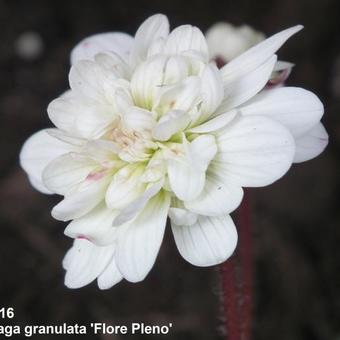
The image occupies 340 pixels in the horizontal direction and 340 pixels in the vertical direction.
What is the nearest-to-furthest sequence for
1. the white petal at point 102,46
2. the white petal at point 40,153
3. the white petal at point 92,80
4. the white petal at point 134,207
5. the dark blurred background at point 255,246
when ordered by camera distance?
the white petal at point 134,207 < the white petal at point 92,80 < the white petal at point 40,153 < the white petal at point 102,46 < the dark blurred background at point 255,246

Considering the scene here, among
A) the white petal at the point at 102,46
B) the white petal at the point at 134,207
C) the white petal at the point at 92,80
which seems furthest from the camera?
the white petal at the point at 102,46

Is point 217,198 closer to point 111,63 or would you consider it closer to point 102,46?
Answer: point 111,63

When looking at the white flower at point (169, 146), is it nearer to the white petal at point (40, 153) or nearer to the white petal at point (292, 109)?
the white petal at point (292, 109)

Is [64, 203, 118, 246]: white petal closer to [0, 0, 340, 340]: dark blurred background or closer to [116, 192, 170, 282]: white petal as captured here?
[116, 192, 170, 282]: white petal

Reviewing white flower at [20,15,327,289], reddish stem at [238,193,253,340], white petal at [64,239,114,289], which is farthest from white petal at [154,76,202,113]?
reddish stem at [238,193,253,340]

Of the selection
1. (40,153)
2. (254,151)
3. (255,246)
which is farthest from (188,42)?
(255,246)

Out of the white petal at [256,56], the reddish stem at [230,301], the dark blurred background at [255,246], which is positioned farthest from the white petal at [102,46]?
the dark blurred background at [255,246]

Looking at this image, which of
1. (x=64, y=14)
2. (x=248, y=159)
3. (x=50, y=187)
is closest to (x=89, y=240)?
(x=50, y=187)
